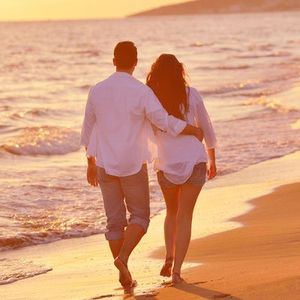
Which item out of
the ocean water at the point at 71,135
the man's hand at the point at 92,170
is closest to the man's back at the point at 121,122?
the man's hand at the point at 92,170

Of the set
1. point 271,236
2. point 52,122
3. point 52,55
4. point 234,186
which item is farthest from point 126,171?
point 52,55

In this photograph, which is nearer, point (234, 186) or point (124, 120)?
point (124, 120)

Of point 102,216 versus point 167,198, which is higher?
point 167,198

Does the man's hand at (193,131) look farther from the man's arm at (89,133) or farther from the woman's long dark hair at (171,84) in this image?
the man's arm at (89,133)

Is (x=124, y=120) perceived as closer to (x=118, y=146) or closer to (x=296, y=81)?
(x=118, y=146)

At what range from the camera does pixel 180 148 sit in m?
6.81

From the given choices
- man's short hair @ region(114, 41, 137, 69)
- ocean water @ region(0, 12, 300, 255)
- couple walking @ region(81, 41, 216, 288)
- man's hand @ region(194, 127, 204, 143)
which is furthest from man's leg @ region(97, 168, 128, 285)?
ocean water @ region(0, 12, 300, 255)

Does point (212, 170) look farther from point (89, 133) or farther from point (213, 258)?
point (213, 258)

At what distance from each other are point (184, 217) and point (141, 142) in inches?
22.7

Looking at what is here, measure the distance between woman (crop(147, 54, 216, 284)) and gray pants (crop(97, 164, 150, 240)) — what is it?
176 mm

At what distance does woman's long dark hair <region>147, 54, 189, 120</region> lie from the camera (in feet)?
22.2

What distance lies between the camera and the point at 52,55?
72250 mm

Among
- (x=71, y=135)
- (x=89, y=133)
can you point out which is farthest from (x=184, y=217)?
(x=71, y=135)

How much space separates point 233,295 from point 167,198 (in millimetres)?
1103
